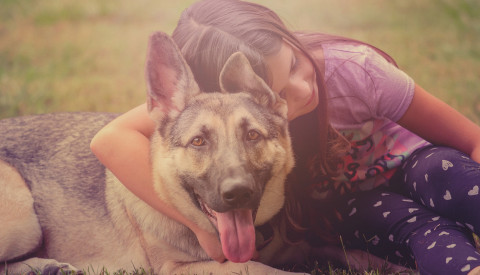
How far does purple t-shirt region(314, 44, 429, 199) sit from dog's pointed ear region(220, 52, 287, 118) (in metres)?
0.68

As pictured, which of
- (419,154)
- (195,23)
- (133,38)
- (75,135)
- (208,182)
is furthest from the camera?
(133,38)

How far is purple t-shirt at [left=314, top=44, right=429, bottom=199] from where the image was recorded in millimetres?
3457

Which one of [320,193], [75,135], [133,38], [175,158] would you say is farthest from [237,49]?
[133,38]

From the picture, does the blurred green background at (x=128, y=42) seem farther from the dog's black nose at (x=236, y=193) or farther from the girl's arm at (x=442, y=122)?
the dog's black nose at (x=236, y=193)

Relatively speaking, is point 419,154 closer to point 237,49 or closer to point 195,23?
point 237,49

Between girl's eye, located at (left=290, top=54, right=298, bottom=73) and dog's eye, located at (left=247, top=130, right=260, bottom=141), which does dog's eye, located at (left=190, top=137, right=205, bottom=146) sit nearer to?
dog's eye, located at (left=247, top=130, right=260, bottom=141)

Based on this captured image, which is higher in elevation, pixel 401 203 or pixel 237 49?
pixel 237 49

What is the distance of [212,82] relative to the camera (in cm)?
323

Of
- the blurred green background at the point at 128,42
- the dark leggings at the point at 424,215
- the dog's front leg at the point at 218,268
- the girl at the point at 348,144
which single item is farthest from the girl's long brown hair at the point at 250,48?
the blurred green background at the point at 128,42

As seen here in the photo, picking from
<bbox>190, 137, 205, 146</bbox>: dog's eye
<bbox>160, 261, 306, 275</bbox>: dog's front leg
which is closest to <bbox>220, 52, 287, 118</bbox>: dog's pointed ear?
<bbox>190, 137, 205, 146</bbox>: dog's eye

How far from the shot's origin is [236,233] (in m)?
2.78

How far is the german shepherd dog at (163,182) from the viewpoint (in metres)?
2.78

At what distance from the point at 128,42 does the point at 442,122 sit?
19.2 ft

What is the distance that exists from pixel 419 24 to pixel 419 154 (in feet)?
18.7
